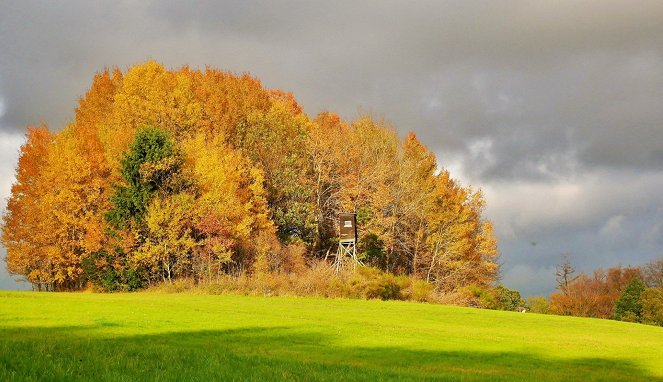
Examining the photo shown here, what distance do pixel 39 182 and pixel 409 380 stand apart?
42.4 m

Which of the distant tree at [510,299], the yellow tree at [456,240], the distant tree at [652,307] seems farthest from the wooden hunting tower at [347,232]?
the distant tree at [652,307]

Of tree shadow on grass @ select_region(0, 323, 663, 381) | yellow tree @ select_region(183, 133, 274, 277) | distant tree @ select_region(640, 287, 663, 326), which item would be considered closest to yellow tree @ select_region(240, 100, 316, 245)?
yellow tree @ select_region(183, 133, 274, 277)

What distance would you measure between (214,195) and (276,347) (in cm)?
2803

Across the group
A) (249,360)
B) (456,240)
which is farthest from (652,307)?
(249,360)

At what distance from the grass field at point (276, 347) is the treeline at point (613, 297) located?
54926 millimetres

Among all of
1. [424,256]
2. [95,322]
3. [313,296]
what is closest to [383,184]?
[424,256]

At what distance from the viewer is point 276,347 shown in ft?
55.5

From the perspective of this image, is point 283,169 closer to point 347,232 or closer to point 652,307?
point 347,232

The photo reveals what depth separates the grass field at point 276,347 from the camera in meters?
10.2

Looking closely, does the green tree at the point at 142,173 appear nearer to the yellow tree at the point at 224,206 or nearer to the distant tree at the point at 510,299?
the yellow tree at the point at 224,206

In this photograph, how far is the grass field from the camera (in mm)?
10242

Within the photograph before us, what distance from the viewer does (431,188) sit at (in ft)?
205

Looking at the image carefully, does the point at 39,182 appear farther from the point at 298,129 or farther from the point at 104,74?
the point at 298,129

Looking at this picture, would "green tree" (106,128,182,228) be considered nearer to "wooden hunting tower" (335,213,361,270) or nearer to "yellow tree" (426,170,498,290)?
"wooden hunting tower" (335,213,361,270)
